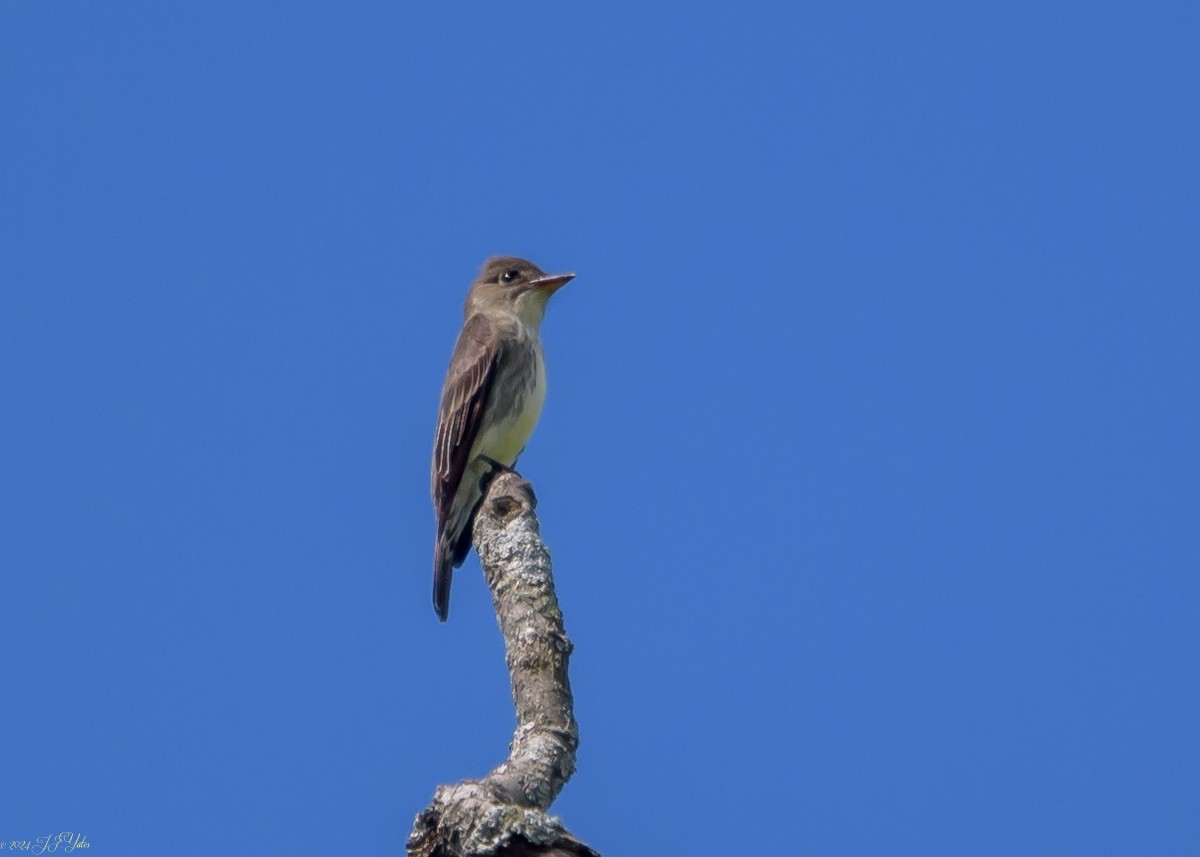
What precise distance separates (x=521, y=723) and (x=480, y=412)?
6.26 metres

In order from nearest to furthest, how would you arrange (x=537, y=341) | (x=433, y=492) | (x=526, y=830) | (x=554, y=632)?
(x=526, y=830) < (x=554, y=632) < (x=433, y=492) < (x=537, y=341)

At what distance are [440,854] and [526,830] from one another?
295 millimetres

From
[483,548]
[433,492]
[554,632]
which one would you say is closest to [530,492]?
[483,548]

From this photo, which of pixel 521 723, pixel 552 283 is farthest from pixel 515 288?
pixel 521 723

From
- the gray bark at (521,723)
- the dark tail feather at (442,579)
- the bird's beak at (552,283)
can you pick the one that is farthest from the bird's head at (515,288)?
the gray bark at (521,723)

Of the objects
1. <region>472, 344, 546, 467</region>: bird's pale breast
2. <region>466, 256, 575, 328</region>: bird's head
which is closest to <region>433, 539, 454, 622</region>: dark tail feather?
<region>472, 344, 546, 467</region>: bird's pale breast

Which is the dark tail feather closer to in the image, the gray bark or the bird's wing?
the bird's wing

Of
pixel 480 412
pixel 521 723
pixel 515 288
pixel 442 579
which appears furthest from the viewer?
pixel 515 288

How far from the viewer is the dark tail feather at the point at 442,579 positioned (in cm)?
1061

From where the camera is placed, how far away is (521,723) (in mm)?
5238

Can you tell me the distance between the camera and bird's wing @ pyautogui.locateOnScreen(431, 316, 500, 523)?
1110 centimetres

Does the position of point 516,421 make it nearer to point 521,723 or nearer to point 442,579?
point 442,579

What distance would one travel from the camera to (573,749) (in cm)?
511

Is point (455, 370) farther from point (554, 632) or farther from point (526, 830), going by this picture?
point (526, 830)
